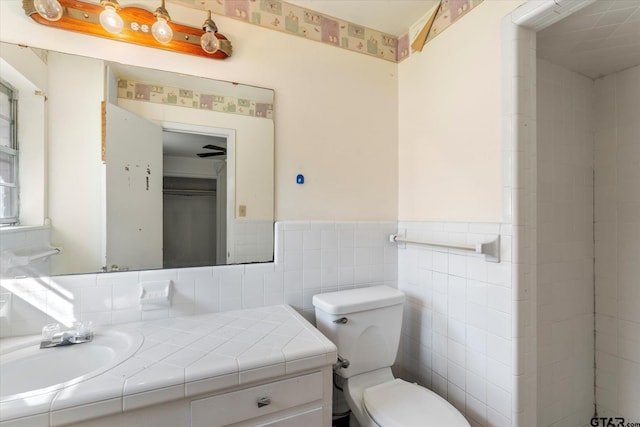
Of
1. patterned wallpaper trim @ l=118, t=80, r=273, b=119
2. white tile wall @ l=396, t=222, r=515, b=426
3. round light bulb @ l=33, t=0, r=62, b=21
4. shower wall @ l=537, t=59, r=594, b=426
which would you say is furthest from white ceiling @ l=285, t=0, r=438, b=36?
white tile wall @ l=396, t=222, r=515, b=426

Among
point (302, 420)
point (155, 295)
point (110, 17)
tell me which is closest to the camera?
point (302, 420)

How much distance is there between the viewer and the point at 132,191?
4.15ft

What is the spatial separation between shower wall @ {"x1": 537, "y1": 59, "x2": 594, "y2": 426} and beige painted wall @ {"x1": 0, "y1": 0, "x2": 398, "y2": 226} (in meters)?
0.81

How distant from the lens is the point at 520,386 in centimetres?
114

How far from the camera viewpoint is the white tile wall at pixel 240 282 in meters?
1.13

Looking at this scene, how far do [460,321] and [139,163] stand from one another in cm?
167

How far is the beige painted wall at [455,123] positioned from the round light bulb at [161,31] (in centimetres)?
128

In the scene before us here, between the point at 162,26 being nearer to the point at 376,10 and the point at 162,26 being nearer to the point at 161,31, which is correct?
the point at 161,31

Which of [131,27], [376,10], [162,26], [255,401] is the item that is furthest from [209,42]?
[255,401]

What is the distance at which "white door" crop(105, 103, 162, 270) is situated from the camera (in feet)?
4.00

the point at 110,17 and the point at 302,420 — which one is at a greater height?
the point at 110,17

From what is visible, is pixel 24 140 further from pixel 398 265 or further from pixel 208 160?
pixel 398 265

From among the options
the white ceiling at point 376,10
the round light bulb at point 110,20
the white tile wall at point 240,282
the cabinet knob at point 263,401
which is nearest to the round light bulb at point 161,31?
the round light bulb at point 110,20

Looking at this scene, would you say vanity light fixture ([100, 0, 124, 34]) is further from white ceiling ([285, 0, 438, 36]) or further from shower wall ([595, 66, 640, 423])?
shower wall ([595, 66, 640, 423])
